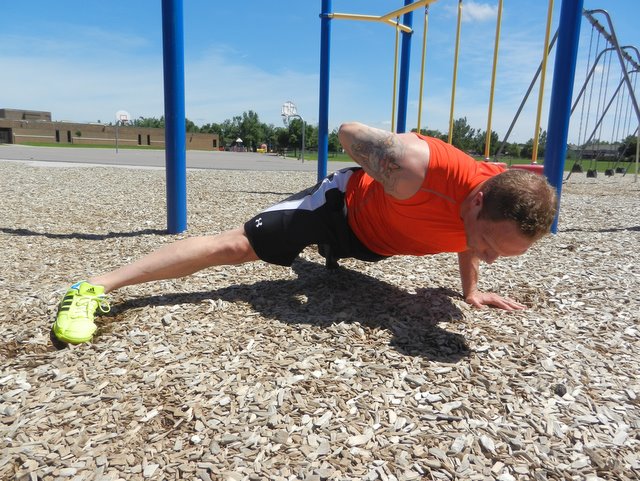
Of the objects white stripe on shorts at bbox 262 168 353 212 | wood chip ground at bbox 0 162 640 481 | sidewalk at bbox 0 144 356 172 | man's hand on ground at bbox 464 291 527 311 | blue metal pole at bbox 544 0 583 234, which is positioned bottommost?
wood chip ground at bbox 0 162 640 481

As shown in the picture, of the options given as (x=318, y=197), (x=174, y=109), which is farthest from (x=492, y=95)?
(x=174, y=109)

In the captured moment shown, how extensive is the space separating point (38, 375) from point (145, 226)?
2.82 m

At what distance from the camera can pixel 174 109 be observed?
3990 millimetres

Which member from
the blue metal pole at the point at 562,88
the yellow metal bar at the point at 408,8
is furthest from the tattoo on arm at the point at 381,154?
the yellow metal bar at the point at 408,8

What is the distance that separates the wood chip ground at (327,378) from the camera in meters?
1.42

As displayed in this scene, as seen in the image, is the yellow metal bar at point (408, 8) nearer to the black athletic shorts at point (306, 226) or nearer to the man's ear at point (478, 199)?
the black athletic shorts at point (306, 226)

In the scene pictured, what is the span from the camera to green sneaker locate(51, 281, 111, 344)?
2041mm

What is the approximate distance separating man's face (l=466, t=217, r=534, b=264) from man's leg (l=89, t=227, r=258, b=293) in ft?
3.58

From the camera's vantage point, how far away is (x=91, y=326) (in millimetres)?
2092

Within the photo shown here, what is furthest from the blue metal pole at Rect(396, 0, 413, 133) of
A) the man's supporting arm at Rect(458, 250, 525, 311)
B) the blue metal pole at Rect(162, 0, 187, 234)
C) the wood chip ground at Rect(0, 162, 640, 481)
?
the man's supporting arm at Rect(458, 250, 525, 311)

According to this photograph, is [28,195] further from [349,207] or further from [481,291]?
[481,291]

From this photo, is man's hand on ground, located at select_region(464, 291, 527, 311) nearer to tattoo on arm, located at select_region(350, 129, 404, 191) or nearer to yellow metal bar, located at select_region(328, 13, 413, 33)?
tattoo on arm, located at select_region(350, 129, 404, 191)

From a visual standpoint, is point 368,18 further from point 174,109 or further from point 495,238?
point 495,238

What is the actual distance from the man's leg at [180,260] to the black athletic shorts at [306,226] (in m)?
0.10
